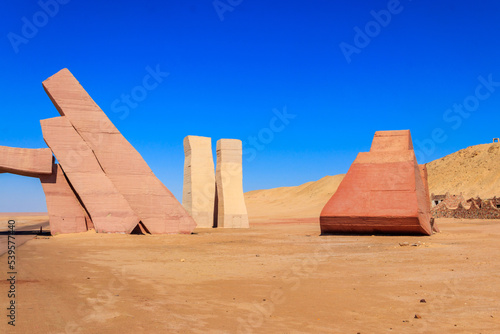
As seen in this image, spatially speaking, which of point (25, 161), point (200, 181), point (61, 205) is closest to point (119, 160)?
point (61, 205)

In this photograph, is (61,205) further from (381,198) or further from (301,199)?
(301,199)

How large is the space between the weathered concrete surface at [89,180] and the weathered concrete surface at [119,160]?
0.28 metres

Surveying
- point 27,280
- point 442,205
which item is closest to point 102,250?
point 27,280

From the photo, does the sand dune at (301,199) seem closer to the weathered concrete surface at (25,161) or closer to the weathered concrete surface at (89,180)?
the weathered concrete surface at (89,180)

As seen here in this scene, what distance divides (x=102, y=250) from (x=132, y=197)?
4786 millimetres

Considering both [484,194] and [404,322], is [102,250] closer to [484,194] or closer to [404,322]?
[404,322]

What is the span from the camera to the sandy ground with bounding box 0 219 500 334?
3859 millimetres

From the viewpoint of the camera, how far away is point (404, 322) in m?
3.89

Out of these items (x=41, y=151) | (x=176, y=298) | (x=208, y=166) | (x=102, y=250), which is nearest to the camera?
(x=176, y=298)

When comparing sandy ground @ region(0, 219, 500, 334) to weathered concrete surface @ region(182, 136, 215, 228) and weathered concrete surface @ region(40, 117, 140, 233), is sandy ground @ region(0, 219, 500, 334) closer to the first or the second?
weathered concrete surface @ region(40, 117, 140, 233)

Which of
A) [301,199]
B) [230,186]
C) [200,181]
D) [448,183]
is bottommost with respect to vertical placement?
[230,186]

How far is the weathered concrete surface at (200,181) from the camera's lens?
78.8ft

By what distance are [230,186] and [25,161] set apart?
37.2ft

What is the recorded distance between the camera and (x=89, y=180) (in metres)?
14.7
